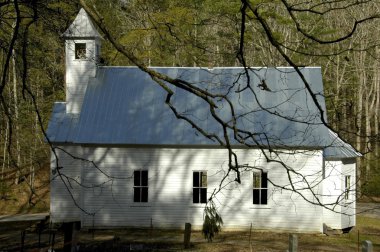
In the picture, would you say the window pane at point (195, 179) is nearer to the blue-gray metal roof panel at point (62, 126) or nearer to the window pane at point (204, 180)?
the window pane at point (204, 180)

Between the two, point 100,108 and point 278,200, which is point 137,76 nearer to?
point 100,108

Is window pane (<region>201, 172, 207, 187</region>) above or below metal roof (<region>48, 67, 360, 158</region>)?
below

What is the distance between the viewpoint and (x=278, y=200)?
23.3 m

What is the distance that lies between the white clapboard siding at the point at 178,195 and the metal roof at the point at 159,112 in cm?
68

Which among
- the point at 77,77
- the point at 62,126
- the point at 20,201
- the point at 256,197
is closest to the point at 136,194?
the point at 62,126

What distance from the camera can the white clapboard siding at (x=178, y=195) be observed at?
23109 mm

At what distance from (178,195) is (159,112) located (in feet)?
12.1

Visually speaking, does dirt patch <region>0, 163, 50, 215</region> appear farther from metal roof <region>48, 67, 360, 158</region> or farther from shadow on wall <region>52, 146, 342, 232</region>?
shadow on wall <region>52, 146, 342, 232</region>

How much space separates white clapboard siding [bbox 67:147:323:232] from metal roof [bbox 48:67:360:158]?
68 centimetres

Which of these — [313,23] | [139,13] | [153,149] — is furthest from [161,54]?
[153,149]

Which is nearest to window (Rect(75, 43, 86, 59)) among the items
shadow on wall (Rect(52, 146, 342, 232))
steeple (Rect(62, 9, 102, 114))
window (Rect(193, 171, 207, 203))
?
steeple (Rect(62, 9, 102, 114))

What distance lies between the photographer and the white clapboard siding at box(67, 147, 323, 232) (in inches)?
910

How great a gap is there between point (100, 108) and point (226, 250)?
9125 millimetres

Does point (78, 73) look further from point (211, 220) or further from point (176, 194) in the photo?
point (211, 220)
